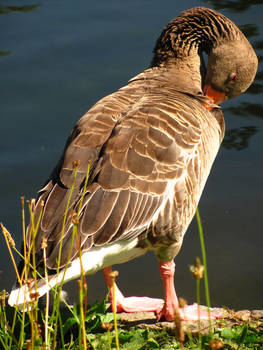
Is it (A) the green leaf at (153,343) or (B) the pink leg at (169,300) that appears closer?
(A) the green leaf at (153,343)

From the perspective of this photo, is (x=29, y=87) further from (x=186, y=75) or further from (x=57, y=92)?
(x=186, y=75)

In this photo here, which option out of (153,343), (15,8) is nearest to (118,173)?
(153,343)

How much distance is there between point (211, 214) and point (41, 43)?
4.10 m

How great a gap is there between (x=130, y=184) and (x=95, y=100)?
404cm

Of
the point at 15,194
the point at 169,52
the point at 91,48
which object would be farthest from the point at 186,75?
the point at 91,48

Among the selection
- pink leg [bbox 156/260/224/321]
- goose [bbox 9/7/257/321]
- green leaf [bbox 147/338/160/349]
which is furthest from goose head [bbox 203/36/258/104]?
green leaf [bbox 147/338/160/349]

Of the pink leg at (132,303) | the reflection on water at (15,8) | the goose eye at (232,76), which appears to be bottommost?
the pink leg at (132,303)

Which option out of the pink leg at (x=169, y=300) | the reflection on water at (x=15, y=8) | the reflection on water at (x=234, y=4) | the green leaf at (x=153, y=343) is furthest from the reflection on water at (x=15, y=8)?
the green leaf at (x=153, y=343)

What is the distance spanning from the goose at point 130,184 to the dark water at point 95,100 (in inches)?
39.0

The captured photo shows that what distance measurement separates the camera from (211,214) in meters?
6.20

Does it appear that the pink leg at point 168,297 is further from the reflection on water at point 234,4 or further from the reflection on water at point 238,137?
the reflection on water at point 234,4

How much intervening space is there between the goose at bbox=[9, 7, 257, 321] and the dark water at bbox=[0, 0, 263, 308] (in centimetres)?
99

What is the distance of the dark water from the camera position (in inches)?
219

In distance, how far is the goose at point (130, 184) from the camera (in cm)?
367
